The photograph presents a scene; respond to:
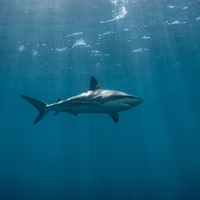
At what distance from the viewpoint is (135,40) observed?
24.2 metres

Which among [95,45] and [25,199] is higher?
[95,45]

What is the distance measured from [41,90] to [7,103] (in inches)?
434

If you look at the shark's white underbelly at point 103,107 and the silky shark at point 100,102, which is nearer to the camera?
the silky shark at point 100,102

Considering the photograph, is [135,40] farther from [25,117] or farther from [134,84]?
[25,117]

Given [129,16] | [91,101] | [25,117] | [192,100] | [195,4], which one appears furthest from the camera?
[25,117]

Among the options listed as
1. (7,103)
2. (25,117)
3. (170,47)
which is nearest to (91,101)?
(170,47)

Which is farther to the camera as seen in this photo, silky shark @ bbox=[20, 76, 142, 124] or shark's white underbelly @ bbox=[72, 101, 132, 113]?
shark's white underbelly @ bbox=[72, 101, 132, 113]

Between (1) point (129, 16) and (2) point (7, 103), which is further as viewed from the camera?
(2) point (7, 103)

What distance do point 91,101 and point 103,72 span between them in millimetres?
24657

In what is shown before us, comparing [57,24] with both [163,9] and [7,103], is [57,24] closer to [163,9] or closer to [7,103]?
[163,9]

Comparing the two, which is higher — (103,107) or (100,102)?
(100,102)

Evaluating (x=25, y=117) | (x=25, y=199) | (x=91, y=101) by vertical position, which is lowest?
(x=25, y=199)

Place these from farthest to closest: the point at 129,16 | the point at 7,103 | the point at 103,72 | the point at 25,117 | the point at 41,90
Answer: the point at 25,117 → the point at 7,103 → the point at 41,90 → the point at 103,72 → the point at 129,16

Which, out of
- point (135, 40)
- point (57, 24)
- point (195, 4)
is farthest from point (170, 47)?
point (57, 24)
